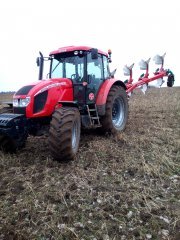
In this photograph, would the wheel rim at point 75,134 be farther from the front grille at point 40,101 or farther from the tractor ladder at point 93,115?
the tractor ladder at point 93,115

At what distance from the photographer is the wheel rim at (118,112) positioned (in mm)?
8742

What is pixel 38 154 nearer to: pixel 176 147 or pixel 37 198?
pixel 37 198

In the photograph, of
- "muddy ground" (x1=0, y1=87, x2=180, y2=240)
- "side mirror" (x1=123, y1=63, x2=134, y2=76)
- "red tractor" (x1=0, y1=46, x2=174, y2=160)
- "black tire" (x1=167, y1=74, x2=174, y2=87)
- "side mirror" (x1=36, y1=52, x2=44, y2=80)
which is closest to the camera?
"muddy ground" (x1=0, y1=87, x2=180, y2=240)

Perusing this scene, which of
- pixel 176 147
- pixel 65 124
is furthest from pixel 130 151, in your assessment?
pixel 65 124

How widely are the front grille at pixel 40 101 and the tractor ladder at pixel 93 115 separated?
1.21 meters

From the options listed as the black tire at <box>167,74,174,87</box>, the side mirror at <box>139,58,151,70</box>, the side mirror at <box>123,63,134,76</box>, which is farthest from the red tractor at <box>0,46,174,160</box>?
the black tire at <box>167,74,174,87</box>

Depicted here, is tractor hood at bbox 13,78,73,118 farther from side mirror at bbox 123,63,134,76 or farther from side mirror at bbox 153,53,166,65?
side mirror at bbox 153,53,166,65

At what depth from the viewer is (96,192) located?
4.91 metres

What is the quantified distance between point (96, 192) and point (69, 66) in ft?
12.1

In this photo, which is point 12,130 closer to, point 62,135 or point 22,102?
point 22,102

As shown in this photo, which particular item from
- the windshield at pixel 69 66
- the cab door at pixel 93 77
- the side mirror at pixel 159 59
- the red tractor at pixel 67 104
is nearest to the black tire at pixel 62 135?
the red tractor at pixel 67 104

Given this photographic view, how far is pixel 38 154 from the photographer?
22.1 ft

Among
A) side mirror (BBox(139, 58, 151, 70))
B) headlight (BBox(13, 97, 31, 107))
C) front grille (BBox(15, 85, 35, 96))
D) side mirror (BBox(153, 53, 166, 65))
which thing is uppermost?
side mirror (BBox(153, 53, 166, 65))

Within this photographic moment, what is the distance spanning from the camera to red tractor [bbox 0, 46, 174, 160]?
19.5ft
